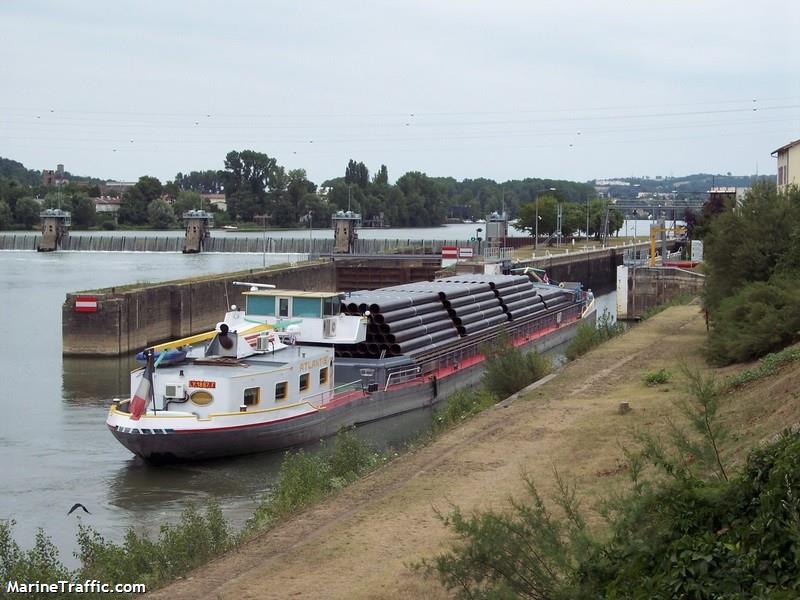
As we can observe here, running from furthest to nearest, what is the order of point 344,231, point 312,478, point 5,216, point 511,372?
point 5,216 → point 344,231 → point 511,372 → point 312,478

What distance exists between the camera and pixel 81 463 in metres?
21.7

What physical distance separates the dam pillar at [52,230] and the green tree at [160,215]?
134 ft

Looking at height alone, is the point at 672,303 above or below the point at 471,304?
below

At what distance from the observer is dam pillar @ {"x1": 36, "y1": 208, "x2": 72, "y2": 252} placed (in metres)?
86.8

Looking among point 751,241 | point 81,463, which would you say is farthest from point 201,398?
point 751,241

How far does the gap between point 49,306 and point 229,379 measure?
33750 millimetres

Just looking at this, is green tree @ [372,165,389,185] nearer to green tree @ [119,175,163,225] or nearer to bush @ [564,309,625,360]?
green tree @ [119,175,163,225]

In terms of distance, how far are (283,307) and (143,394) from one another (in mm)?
7074

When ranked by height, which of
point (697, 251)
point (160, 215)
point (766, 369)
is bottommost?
point (766, 369)

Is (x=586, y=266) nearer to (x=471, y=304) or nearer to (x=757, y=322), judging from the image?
(x=471, y=304)

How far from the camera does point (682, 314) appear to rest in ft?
127

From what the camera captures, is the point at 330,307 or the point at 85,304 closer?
the point at 330,307

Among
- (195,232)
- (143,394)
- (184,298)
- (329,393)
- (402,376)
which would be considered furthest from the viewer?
(195,232)

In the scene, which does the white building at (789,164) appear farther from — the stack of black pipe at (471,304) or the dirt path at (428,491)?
the dirt path at (428,491)
